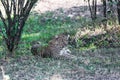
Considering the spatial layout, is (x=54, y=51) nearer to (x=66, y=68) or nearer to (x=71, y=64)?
(x=71, y=64)

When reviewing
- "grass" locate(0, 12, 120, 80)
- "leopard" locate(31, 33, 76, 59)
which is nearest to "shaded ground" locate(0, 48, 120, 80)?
"grass" locate(0, 12, 120, 80)

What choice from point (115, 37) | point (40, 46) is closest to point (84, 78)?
point (40, 46)

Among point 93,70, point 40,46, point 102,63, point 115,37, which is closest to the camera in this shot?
point 93,70

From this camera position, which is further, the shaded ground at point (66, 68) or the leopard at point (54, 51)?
the leopard at point (54, 51)

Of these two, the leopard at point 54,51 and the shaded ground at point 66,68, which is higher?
the leopard at point 54,51

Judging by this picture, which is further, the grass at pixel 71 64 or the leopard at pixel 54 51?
the leopard at pixel 54 51

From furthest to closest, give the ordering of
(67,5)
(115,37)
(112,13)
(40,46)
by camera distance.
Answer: (67,5) < (112,13) < (115,37) < (40,46)

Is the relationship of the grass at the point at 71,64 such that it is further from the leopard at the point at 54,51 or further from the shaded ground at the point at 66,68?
the leopard at the point at 54,51

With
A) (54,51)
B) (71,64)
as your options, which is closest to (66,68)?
(71,64)

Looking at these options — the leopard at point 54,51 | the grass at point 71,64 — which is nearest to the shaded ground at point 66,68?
the grass at point 71,64

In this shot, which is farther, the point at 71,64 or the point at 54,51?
the point at 54,51

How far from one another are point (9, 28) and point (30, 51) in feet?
2.95

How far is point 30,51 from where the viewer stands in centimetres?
796

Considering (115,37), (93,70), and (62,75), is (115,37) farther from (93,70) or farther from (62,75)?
(62,75)
